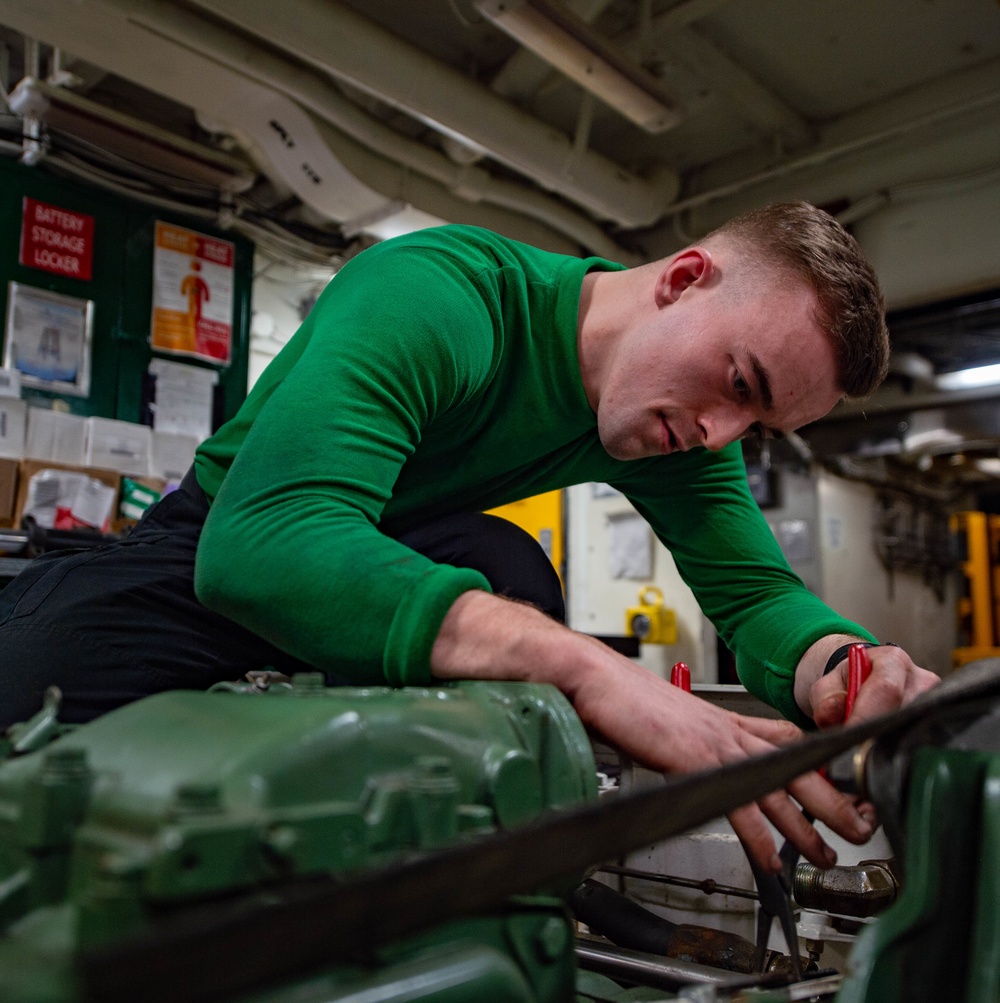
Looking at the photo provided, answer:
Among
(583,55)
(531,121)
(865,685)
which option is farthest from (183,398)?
(865,685)

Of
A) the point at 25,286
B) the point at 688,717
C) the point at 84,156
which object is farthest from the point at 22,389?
the point at 688,717

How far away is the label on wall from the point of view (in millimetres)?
3467

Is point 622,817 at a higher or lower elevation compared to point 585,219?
lower

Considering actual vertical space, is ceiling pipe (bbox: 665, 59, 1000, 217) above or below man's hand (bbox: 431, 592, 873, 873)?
above

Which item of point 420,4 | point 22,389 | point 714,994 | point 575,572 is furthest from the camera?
point 575,572

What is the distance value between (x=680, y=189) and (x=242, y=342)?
2.01 meters

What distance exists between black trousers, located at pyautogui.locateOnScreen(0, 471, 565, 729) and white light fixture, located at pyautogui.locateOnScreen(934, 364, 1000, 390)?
133 inches

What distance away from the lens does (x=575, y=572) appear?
3994 millimetres

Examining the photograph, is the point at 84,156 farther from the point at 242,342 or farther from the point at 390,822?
the point at 390,822

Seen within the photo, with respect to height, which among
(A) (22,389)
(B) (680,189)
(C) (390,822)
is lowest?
(C) (390,822)

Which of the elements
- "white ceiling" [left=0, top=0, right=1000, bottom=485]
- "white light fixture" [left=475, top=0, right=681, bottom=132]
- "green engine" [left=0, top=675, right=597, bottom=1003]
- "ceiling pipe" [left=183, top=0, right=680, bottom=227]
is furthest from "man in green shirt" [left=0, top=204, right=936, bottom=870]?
"white ceiling" [left=0, top=0, right=1000, bottom=485]

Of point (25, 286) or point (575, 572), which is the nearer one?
point (25, 286)

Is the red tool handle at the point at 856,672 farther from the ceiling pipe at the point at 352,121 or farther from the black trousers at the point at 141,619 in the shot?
the ceiling pipe at the point at 352,121

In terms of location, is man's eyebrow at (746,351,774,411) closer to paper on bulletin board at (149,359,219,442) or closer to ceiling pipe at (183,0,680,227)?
ceiling pipe at (183,0,680,227)
